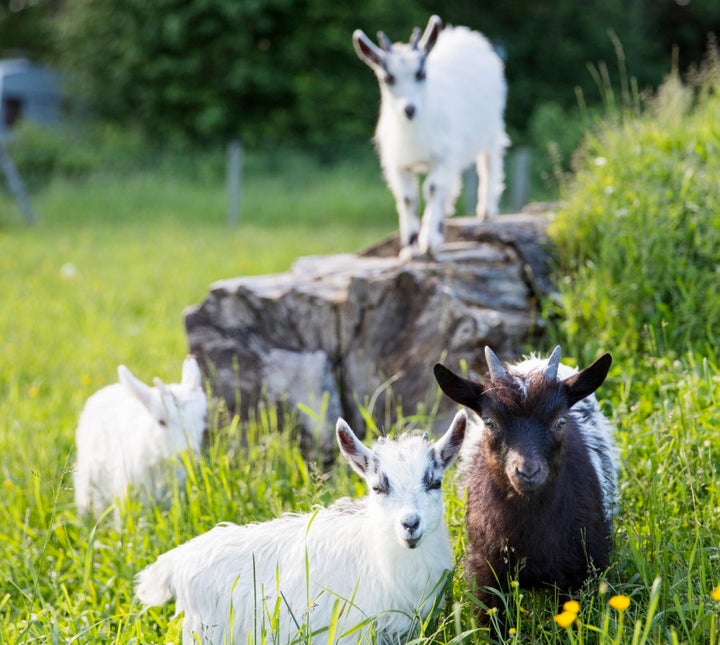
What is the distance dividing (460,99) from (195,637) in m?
4.31

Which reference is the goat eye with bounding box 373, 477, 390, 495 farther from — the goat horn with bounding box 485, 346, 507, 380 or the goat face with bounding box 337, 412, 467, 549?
the goat horn with bounding box 485, 346, 507, 380

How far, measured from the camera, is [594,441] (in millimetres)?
3330

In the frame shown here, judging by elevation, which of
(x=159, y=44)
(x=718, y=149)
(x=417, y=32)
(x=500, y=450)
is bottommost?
(x=500, y=450)

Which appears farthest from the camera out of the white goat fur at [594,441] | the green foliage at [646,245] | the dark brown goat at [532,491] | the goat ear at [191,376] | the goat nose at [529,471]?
the green foliage at [646,245]

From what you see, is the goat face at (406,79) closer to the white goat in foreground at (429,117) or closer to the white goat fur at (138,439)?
the white goat in foreground at (429,117)

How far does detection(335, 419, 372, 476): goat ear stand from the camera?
9.91 feet

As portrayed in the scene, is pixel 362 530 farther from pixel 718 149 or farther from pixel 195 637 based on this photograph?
pixel 718 149

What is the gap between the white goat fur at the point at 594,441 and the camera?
128 inches

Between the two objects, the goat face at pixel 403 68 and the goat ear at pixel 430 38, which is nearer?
the goat face at pixel 403 68

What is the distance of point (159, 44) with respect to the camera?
22.4m

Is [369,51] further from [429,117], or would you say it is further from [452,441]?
[452,441]

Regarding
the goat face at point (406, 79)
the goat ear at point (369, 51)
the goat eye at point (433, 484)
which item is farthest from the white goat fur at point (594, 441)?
the goat ear at point (369, 51)

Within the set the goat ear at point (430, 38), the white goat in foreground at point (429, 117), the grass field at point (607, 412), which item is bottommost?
the grass field at point (607, 412)

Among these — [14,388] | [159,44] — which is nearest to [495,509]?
[14,388]
